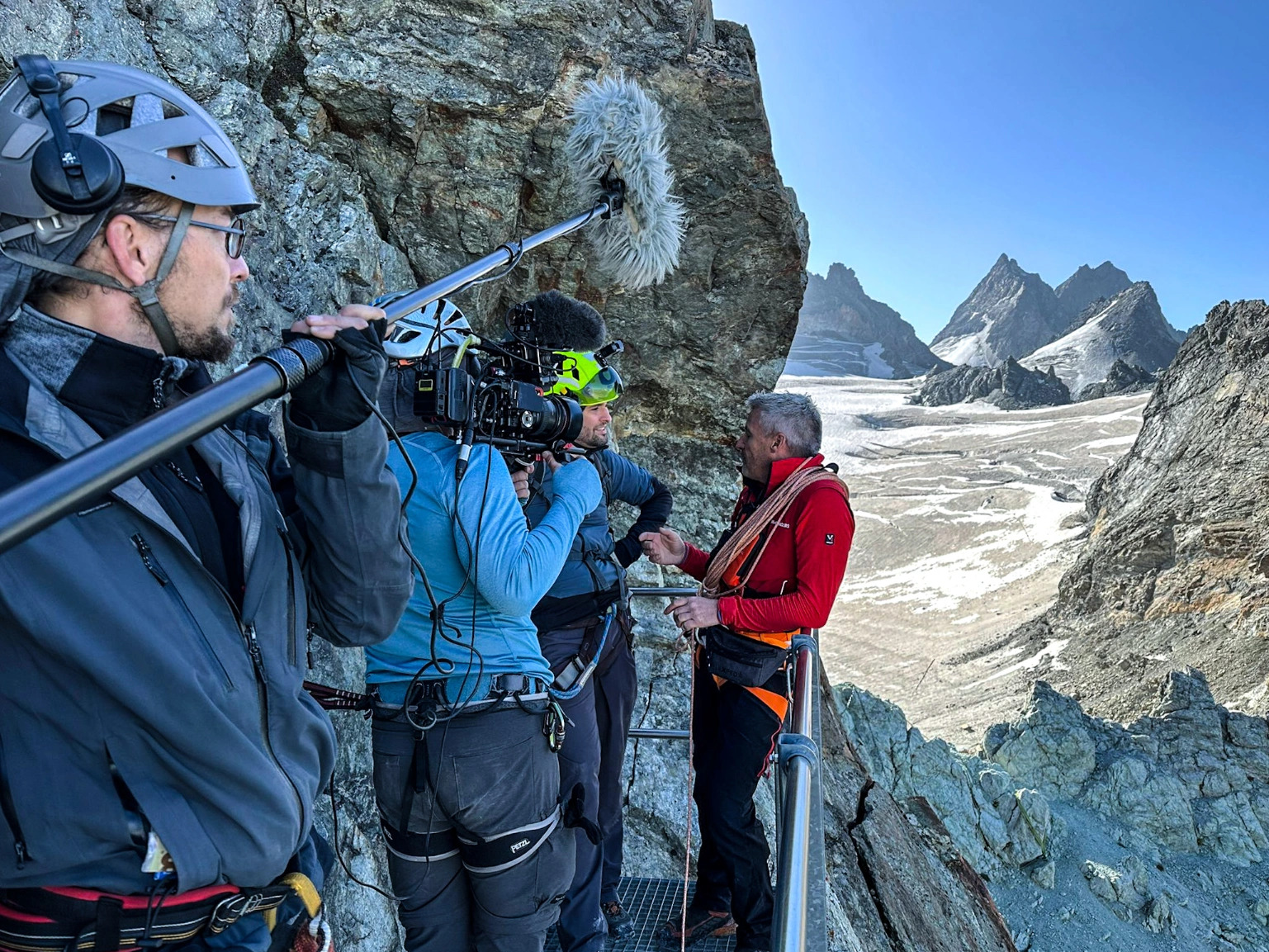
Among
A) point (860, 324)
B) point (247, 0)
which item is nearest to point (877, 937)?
point (247, 0)

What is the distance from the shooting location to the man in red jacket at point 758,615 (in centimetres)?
376

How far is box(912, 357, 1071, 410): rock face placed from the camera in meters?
81.5

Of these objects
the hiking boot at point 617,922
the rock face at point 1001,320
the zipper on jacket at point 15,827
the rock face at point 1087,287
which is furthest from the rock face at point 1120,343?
the zipper on jacket at point 15,827

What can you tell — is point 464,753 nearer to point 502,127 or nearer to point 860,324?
point 502,127

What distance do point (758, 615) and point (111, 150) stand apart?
295 cm

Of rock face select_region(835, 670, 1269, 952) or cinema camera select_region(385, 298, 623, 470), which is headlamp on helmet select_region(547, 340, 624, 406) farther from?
rock face select_region(835, 670, 1269, 952)

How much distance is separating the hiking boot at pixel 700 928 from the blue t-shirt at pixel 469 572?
86.5 inches

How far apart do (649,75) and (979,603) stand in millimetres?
41441

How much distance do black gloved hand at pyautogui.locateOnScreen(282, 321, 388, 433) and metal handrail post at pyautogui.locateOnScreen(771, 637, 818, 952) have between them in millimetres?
1373

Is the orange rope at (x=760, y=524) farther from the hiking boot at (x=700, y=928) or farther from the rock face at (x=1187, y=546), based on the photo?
the rock face at (x=1187, y=546)

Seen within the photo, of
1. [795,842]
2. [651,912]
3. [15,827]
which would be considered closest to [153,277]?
[15,827]

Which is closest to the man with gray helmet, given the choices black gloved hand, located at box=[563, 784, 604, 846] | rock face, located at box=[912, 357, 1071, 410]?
black gloved hand, located at box=[563, 784, 604, 846]

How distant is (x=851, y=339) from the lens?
140125mm

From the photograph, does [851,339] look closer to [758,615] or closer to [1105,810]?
[1105,810]
